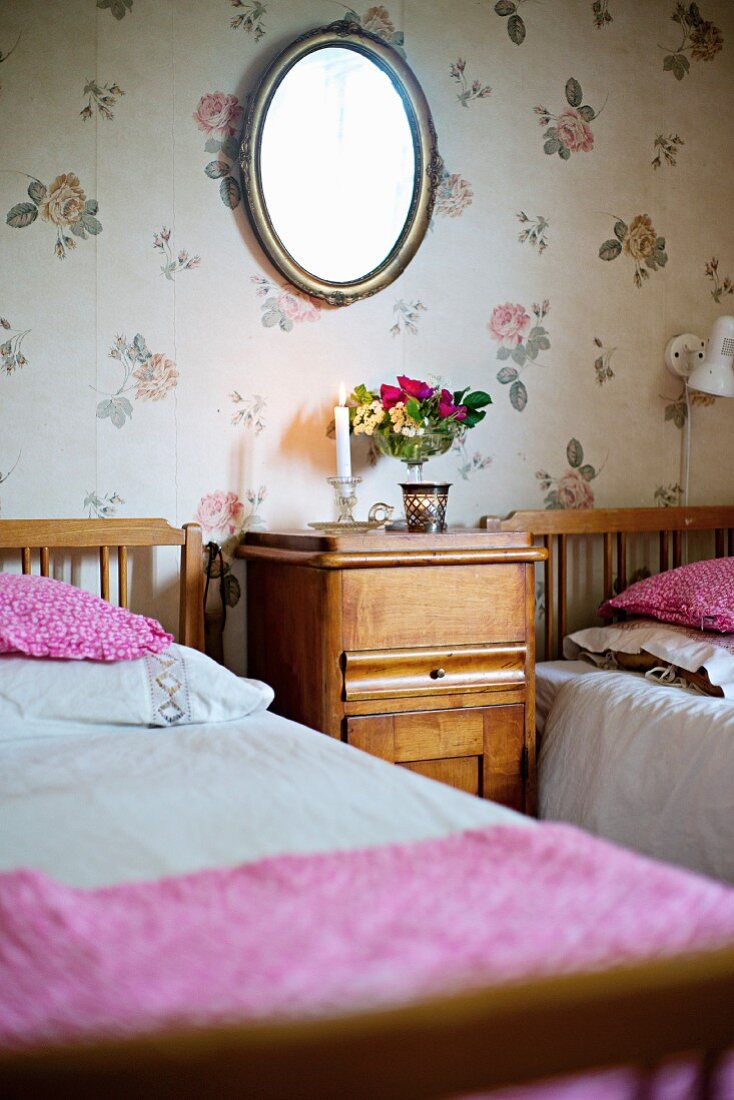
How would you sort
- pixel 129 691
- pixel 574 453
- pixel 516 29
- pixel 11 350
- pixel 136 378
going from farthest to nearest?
pixel 574 453
pixel 516 29
pixel 136 378
pixel 11 350
pixel 129 691

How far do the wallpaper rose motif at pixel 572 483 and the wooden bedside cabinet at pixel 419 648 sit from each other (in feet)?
1.97

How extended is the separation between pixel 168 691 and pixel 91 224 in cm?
115

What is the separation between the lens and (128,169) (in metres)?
2.36

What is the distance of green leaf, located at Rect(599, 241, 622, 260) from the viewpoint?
2824mm

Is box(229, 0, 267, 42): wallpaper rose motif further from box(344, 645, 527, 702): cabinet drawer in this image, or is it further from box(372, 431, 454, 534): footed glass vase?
box(344, 645, 527, 702): cabinet drawer

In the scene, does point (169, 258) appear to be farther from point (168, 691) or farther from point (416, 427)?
point (168, 691)

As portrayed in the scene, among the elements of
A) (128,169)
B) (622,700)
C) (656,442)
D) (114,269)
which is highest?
(128,169)

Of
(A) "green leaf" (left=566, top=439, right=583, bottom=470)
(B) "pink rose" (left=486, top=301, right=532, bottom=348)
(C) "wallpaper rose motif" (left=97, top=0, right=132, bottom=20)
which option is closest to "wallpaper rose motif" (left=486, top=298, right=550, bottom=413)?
(B) "pink rose" (left=486, top=301, right=532, bottom=348)

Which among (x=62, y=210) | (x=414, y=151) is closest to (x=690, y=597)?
(x=414, y=151)

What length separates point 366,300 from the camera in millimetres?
2574

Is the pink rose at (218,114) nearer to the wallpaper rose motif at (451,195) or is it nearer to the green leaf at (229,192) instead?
the green leaf at (229,192)

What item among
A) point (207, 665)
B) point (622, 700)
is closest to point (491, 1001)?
point (207, 665)

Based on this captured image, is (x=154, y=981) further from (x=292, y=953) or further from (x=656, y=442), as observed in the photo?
(x=656, y=442)

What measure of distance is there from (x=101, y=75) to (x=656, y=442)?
5.52 feet
